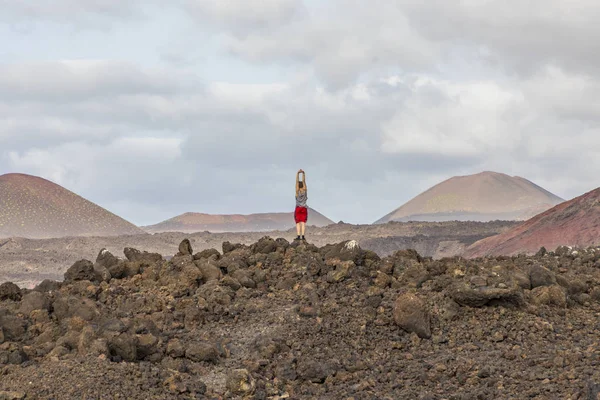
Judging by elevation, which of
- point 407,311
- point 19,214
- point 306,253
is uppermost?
point 19,214

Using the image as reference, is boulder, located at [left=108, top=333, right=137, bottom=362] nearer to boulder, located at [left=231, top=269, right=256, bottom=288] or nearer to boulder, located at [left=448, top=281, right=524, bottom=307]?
boulder, located at [left=231, top=269, right=256, bottom=288]

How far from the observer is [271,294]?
1089cm

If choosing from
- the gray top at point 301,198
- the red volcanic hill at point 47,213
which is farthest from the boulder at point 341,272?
the red volcanic hill at point 47,213

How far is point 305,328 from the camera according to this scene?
32.0 ft

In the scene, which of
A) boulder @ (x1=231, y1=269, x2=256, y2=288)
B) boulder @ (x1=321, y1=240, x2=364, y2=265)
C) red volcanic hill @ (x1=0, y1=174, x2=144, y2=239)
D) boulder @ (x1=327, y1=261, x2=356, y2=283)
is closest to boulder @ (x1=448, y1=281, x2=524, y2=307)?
boulder @ (x1=327, y1=261, x2=356, y2=283)

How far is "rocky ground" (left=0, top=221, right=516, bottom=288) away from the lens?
35375 mm

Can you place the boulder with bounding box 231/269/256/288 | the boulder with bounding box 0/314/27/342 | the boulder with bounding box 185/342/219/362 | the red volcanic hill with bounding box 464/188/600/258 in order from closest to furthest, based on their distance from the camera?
the boulder with bounding box 185/342/219/362 < the boulder with bounding box 0/314/27/342 < the boulder with bounding box 231/269/256/288 < the red volcanic hill with bounding box 464/188/600/258

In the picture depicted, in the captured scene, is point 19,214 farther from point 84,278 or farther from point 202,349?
point 202,349

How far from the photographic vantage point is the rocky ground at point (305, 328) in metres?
8.19

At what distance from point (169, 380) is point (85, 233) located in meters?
49.3

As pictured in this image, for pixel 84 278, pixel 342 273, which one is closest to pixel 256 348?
pixel 342 273

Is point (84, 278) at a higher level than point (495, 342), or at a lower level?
higher

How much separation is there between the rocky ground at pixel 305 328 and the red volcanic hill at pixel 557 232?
1192cm

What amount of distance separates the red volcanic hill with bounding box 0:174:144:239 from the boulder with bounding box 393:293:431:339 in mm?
47831
